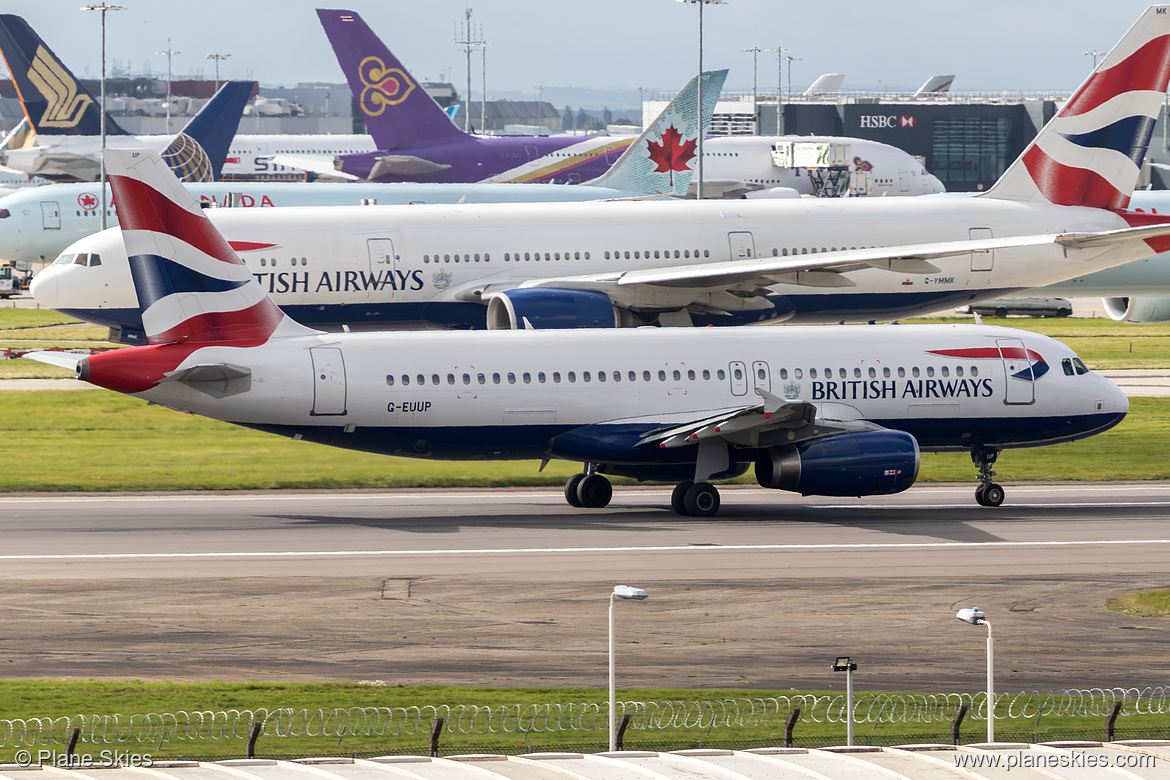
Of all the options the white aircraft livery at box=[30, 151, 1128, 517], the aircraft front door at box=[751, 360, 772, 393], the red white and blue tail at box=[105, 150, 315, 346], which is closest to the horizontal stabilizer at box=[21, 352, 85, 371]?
the white aircraft livery at box=[30, 151, 1128, 517]

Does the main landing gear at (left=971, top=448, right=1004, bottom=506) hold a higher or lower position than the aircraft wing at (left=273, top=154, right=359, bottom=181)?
lower

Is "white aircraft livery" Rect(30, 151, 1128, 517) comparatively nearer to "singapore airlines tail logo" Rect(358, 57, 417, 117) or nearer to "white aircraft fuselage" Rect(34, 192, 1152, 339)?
"white aircraft fuselage" Rect(34, 192, 1152, 339)

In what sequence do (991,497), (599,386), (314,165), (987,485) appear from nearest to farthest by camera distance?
(599,386), (991,497), (987,485), (314,165)

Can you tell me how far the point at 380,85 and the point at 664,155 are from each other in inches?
785

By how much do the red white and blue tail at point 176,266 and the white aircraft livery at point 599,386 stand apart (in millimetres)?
43

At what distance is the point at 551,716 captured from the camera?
2202 cm

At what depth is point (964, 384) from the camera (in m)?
40.1

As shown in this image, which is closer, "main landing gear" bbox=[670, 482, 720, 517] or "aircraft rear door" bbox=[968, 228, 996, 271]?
"main landing gear" bbox=[670, 482, 720, 517]

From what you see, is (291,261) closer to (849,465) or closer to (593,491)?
(593,491)

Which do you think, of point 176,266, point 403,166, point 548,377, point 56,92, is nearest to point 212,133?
point 403,166

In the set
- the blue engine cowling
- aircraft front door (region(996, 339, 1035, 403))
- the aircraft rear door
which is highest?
the aircraft rear door

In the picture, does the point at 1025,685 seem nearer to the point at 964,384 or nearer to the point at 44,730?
the point at 44,730

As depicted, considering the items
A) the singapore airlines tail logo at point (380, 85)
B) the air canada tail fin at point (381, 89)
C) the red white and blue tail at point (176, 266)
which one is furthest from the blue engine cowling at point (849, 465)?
the singapore airlines tail logo at point (380, 85)

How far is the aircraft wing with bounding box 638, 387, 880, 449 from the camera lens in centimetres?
3641
